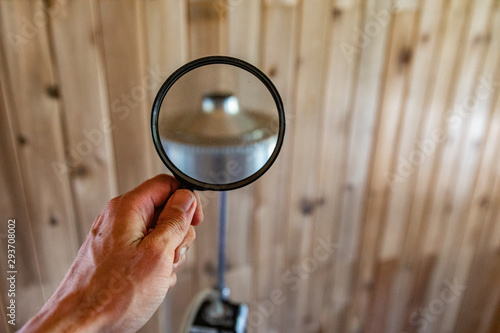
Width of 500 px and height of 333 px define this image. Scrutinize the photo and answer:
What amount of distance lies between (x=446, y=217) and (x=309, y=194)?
0.71m

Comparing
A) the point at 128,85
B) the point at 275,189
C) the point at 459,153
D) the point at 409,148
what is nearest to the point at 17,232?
the point at 128,85

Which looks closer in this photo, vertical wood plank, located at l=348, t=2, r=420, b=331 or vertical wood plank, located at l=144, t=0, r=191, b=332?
vertical wood plank, located at l=144, t=0, r=191, b=332

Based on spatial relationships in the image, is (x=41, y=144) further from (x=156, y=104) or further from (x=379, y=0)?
(x=379, y=0)

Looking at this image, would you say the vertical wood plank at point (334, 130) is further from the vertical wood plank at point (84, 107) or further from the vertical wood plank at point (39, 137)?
the vertical wood plank at point (39, 137)

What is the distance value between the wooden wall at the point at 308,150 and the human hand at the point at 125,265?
377 mm

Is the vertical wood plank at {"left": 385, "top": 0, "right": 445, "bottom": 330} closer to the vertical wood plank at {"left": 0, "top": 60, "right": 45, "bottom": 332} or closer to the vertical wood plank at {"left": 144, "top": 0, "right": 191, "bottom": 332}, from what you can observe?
the vertical wood plank at {"left": 144, "top": 0, "right": 191, "bottom": 332}

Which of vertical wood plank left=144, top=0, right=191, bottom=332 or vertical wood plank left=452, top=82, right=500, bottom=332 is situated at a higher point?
vertical wood plank left=144, top=0, right=191, bottom=332

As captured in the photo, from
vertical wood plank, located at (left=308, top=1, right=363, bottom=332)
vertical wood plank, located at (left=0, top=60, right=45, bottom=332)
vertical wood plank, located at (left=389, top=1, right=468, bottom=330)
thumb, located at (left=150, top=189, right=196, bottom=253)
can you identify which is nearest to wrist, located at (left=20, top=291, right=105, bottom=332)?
thumb, located at (left=150, top=189, right=196, bottom=253)

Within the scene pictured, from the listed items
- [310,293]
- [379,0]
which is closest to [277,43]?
[379,0]

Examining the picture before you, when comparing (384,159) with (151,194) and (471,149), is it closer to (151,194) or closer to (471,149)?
(471,149)

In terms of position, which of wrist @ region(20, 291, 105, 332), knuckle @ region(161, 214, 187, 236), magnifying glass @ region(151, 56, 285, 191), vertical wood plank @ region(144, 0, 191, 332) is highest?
vertical wood plank @ region(144, 0, 191, 332)

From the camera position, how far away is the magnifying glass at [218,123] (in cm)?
70

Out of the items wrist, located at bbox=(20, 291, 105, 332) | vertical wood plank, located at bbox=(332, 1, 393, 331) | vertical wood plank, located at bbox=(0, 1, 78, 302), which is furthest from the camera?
vertical wood plank, located at bbox=(332, 1, 393, 331)

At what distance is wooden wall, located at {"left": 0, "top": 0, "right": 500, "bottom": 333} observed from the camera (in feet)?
3.06
